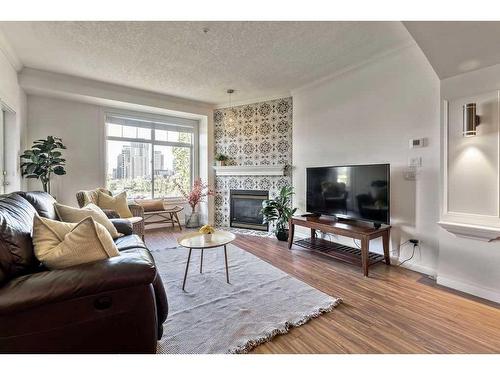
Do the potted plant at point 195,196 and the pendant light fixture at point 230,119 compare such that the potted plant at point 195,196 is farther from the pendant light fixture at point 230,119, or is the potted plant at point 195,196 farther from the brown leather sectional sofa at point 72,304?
the brown leather sectional sofa at point 72,304

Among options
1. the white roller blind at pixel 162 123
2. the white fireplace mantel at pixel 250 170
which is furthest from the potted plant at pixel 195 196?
the white roller blind at pixel 162 123

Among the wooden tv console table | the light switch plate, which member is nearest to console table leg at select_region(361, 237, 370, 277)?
the wooden tv console table

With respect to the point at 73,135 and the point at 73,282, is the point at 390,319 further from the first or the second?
the point at 73,135

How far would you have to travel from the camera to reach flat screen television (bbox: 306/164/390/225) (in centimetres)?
276

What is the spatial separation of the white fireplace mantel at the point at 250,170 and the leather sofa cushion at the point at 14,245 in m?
3.52

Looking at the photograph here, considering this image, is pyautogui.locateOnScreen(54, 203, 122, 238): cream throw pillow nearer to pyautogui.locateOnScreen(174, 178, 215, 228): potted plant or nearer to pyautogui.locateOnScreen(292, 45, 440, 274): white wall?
pyautogui.locateOnScreen(174, 178, 215, 228): potted plant

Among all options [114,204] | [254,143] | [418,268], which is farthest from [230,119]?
[418,268]

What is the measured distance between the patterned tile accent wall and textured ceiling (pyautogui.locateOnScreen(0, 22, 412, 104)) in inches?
29.7

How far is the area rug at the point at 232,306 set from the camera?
1.60 meters

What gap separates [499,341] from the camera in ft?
5.24

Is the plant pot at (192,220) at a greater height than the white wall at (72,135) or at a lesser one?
lesser
